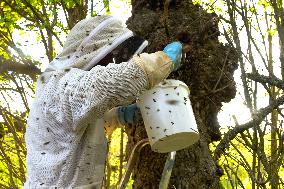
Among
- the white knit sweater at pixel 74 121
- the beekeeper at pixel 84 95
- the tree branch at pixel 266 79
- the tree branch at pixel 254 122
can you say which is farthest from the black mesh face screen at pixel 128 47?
the tree branch at pixel 254 122

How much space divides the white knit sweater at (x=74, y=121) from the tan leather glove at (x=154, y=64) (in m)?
0.03

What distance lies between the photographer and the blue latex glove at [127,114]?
7.64ft

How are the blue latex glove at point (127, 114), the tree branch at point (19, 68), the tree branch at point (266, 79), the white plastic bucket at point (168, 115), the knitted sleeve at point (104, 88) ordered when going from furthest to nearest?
the tree branch at point (19, 68) → the blue latex glove at point (127, 114) → the tree branch at point (266, 79) → the white plastic bucket at point (168, 115) → the knitted sleeve at point (104, 88)

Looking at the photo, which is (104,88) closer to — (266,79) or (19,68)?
(266,79)

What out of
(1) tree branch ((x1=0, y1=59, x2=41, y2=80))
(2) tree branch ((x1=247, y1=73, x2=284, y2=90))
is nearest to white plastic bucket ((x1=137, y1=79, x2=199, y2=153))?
(2) tree branch ((x1=247, y1=73, x2=284, y2=90))

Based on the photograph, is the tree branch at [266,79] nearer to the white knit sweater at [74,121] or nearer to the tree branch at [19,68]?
the white knit sweater at [74,121]

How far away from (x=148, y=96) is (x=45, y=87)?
0.54 m

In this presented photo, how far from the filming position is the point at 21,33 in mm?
4953

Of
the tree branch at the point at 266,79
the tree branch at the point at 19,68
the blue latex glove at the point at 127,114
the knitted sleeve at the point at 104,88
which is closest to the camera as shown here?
the knitted sleeve at the point at 104,88

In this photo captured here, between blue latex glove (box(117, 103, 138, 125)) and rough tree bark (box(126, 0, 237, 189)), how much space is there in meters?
0.14

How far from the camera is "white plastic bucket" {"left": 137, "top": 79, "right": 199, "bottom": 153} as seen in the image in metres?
1.93

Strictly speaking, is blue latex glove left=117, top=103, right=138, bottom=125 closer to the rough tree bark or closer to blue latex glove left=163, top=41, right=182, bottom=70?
the rough tree bark

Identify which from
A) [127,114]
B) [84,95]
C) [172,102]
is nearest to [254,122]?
[172,102]

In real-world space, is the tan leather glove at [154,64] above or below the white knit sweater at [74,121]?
above
